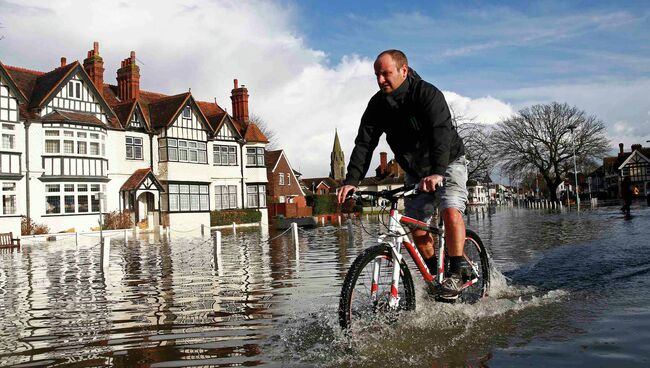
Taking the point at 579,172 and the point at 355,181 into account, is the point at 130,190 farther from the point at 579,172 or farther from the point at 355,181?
the point at 579,172

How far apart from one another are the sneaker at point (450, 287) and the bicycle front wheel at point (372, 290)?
37 cm

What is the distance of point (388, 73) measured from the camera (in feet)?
15.1

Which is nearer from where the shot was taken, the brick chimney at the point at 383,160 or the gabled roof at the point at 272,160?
the gabled roof at the point at 272,160

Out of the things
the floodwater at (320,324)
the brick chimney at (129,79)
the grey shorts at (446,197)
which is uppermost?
the brick chimney at (129,79)

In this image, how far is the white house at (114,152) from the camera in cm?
3250

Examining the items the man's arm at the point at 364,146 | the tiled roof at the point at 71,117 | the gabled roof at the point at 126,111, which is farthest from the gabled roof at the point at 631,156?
the man's arm at the point at 364,146

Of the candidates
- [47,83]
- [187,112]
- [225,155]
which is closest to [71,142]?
[47,83]

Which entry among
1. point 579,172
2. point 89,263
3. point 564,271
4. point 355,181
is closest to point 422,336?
point 355,181

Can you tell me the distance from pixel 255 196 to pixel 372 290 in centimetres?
4346

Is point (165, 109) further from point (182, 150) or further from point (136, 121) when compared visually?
point (182, 150)

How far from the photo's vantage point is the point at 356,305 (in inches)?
154

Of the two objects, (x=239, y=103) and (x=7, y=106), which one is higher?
(x=239, y=103)

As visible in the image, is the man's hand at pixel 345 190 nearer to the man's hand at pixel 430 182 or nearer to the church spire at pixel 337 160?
the man's hand at pixel 430 182

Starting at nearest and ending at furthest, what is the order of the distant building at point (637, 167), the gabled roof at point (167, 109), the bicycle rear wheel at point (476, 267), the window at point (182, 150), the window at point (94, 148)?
the bicycle rear wheel at point (476, 267) < the window at point (94, 148) < the gabled roof at point (167, 109) < the window at point (182, 150) < the distant building at point (637, 167)
